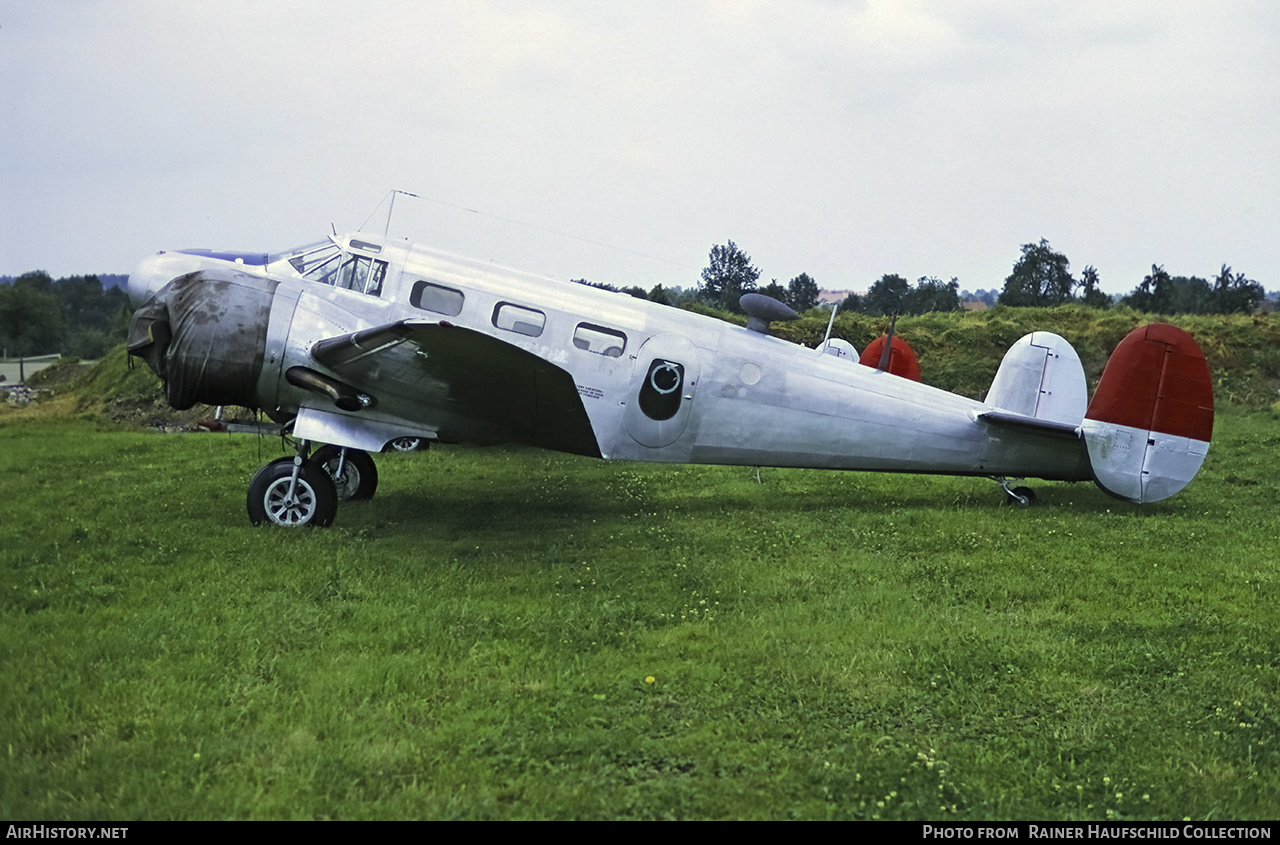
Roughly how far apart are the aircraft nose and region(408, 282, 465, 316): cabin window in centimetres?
226

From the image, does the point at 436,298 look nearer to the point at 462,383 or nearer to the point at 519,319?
the point at 519,319

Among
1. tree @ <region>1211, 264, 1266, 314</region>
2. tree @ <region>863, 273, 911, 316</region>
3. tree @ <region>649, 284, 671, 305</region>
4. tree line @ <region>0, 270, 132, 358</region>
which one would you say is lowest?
tree line @ <region>0, 270, 132, 358</region>

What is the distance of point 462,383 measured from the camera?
687 cm

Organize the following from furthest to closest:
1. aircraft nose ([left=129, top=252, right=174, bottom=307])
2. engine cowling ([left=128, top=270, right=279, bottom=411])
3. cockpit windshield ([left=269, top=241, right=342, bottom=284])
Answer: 1. cockpit windshield ([left=269, top=241, right=342, bottom=284])
2. aircraft nose ([left=129, top=252, right=174, bottom=307])
3. engine cowling ([left=128, top=270, right=279, bottom=411])

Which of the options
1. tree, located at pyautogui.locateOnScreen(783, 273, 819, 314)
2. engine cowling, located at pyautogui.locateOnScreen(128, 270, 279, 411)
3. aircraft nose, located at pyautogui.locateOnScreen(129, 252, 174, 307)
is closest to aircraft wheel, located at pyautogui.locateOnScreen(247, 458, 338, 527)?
engine cowling, located at pyautogui.locateOnScreen(128, 270, 279, 411)

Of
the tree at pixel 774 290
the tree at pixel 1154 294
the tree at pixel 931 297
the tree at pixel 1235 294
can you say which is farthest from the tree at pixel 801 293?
the tree at pixel 1235 294

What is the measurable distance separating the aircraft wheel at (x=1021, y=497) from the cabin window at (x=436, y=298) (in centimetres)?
624

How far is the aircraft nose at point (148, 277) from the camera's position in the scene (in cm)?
729

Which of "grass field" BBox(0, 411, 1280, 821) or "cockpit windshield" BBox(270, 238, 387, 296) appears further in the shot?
"cockpit windshield" BBox(270, 238, 387, 296)

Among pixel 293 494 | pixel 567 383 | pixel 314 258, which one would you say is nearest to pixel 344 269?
pixel 314 258

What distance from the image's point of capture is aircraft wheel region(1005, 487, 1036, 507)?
8.79 m

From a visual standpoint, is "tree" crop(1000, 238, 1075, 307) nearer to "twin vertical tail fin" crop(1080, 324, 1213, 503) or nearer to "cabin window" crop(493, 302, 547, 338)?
"twin vertical tail fin" crop(1080, 324, 1213, 503)

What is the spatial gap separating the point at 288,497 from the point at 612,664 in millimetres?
3882

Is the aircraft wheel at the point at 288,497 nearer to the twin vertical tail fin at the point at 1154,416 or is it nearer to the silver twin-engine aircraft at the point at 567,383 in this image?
the silver twin-engine aircraft at the point at 567,383
